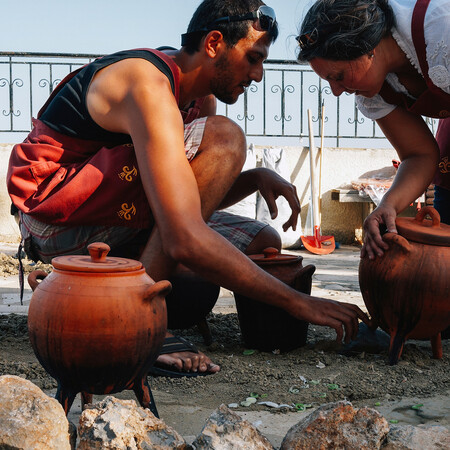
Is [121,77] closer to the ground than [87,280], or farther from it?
farther from it

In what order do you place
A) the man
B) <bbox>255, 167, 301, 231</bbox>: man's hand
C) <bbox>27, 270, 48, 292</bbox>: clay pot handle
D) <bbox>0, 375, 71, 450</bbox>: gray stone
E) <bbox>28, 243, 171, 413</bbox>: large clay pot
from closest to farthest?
<bbox>0, 375, 71, 450</bbox>: gray stone
<bbox>28, 243, 171, 413</bbox>: large clay pot
<bbox>27, 270, 48, 292</bbox>: clay pot handle
the man
<bbox>255, 167, 301, 231</bbox>: man's hand

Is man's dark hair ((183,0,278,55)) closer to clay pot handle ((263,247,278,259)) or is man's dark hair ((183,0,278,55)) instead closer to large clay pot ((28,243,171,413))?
clay pot handle ((263,247,278,259))

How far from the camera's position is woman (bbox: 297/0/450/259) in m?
2.66

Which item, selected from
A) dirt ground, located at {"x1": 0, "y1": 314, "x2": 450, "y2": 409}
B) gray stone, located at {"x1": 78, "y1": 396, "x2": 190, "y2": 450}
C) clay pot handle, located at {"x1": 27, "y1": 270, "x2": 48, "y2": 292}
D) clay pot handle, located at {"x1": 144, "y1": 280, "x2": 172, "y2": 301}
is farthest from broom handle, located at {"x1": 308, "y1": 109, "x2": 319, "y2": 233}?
gray stone, located at {"x1": 78, "y1": 396, "x2": 190, "y2": 450}

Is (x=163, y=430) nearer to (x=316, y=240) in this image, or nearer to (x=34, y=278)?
(x=34, y=278)

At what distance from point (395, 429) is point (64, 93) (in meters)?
2.12

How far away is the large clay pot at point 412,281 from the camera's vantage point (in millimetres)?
2637

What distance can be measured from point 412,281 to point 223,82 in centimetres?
126

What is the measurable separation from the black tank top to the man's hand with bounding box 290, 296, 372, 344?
1137 mm

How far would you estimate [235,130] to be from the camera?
2.89 m

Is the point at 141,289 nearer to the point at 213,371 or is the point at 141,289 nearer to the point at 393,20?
the point at 213,371

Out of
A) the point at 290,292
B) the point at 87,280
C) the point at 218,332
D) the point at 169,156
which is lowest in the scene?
the point at 218,332

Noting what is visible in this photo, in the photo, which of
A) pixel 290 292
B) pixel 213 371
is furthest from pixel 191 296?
pixel 290 292

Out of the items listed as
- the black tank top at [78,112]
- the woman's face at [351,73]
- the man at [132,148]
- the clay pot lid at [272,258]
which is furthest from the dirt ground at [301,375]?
the woman's face at [351,73]
